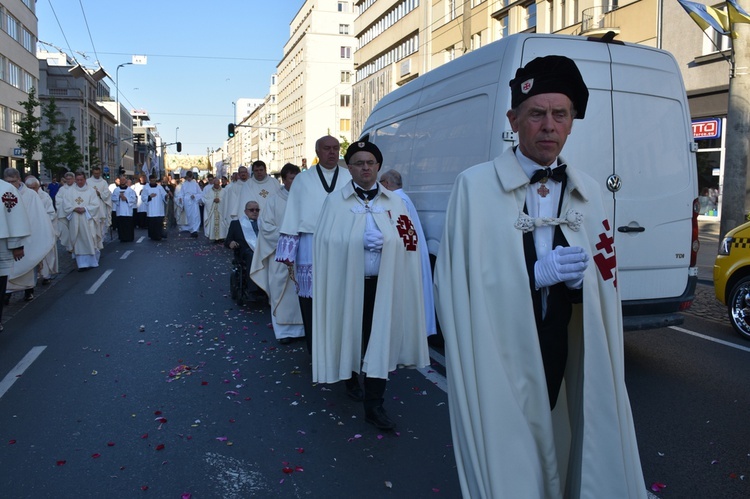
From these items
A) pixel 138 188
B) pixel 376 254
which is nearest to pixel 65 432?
pixel 376 254

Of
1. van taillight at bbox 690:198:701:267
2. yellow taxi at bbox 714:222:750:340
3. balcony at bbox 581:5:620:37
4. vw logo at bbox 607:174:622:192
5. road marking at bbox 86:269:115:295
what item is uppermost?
balcony at bbox 581:5:620:37

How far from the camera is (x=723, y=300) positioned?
8094 millimetres

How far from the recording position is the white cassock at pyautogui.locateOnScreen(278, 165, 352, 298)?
6.08m

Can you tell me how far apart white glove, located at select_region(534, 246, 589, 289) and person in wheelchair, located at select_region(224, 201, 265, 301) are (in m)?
Result: 7.56

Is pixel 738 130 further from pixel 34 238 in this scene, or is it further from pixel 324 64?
pixel 324 64

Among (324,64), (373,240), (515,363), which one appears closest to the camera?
(515,363)

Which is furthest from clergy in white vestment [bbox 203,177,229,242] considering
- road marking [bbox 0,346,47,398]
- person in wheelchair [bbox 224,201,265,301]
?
road marking [bbox 0,346,47,398]

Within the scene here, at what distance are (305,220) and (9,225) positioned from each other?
4.12 m

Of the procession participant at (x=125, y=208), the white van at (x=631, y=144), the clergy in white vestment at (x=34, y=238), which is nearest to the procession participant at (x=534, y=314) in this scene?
the white van at (x=631, y=144)

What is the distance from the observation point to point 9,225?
808 centimetres

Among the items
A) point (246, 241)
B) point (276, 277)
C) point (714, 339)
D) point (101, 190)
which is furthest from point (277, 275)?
point (101, 190)

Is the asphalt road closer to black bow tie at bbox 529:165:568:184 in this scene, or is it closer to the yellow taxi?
the yellow taxi

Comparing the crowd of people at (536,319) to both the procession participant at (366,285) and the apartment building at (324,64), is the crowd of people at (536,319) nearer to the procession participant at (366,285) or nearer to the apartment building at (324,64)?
the procession participant at (366,285)

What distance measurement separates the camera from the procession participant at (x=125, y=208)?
1983cm
